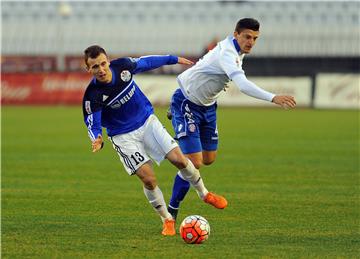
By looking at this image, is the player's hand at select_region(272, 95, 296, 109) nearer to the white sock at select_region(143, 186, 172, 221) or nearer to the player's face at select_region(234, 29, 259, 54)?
the player's face at select_region(234, 29, 259, 54)

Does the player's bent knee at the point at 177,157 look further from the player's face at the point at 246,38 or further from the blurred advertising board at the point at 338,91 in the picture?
the blurred advertising board at the point at 338,91

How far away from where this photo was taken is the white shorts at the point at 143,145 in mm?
9695

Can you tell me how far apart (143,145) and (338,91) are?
1044 inches

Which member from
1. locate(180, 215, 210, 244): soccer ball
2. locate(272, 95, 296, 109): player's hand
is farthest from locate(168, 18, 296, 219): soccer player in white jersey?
locate(180, 215, 210, 244): soccer ball

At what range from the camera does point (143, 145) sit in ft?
32.5

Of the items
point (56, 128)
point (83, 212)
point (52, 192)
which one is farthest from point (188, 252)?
point (56, 128)

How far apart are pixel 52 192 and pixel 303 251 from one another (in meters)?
5.58

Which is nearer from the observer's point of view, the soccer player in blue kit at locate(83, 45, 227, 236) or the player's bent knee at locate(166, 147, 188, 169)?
the soccer player in blue kit at locate(83, 45, 227, 236)

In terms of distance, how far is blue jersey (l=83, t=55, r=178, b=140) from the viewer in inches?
376

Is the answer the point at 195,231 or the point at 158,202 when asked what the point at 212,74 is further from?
the point at 195,231

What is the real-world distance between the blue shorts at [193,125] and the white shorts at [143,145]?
0.66 m

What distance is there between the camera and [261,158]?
18.0 m

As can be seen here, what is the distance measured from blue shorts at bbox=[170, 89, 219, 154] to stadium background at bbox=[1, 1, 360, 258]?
0.93 m

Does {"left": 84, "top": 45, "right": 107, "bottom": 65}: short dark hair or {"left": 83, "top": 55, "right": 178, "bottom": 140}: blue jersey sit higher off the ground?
{"left": 84, "top": 45, "right": 107, "bottom": 65}: short dark hair
